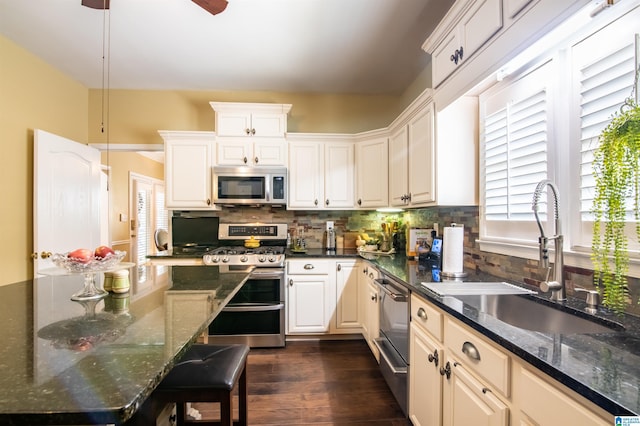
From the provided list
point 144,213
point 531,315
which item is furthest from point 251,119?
point 144,213

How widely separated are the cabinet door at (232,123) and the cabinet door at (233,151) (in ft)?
0.24

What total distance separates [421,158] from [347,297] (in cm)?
153

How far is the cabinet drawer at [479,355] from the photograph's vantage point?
0.92m

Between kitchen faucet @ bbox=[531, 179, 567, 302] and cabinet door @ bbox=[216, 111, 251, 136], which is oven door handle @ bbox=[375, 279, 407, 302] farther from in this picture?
cabinet door @ bbox=[216, 111, 251, 136]

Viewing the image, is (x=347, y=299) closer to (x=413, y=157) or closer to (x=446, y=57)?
(x=413, y=157)

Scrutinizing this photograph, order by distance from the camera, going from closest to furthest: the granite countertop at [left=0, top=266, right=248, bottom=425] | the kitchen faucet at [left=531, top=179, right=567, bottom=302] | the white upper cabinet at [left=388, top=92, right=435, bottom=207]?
the granite countertop at [left=0, top=266, right=248, bottom=425], the kitchen faucet at [left=531, top=179, right=567, bottom=302], the white upper cabinet at [left=388, top=92, right=435, bottom=207]

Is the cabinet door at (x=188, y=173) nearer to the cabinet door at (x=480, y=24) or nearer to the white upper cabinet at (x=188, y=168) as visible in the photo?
the white upper cabinet at (x=188, y=168)

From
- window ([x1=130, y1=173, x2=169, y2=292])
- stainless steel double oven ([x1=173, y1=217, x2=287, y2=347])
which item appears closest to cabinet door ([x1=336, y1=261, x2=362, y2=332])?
stainless steel double oven ([x1=173, y1=217, x2=287, y2=347])

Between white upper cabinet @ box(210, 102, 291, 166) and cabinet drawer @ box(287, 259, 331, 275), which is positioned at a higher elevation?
white upper cabinet @ box(210, 102, 291, 166)

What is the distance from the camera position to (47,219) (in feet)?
8.84

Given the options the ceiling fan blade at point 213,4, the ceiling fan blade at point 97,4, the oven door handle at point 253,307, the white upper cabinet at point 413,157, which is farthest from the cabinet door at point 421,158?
the ceiling fan blade at point 97,4

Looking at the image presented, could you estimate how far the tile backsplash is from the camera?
1.32 m

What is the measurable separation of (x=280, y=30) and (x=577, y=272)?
96.3 inches

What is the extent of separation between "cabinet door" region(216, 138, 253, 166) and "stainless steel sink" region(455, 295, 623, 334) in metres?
2.50
